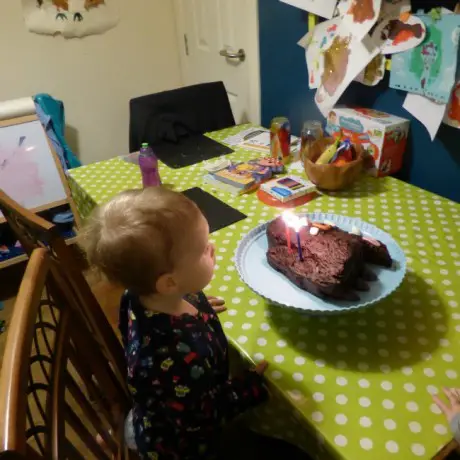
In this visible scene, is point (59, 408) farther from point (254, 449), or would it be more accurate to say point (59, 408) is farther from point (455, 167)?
point (455, 167)

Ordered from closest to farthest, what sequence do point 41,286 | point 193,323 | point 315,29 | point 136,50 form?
point 41,286
point 193,323
point 315,29
point 136,50

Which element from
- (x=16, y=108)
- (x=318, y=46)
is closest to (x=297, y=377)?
(x=318, y=46)

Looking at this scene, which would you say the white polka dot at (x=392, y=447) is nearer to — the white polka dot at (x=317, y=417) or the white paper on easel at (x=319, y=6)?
the white polka dot at (x=317, y=417)

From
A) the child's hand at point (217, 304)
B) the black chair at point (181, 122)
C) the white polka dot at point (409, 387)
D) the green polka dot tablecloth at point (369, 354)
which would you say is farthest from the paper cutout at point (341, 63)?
the white polka dot at point (409, 387)

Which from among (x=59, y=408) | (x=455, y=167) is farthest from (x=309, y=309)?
(x=455, y=167)

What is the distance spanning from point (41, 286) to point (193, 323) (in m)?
0.27

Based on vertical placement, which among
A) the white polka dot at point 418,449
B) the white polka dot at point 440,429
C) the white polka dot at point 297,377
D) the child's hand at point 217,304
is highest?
the white polka dot at point 418,449

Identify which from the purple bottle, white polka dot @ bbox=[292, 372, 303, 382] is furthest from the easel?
white polka dot @ bbox=[292, 372, 303, 382]

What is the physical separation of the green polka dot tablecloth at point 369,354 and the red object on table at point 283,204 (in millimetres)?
173

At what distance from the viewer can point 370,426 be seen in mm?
688

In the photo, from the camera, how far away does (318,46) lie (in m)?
1.55

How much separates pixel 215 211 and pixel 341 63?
2.15 ft

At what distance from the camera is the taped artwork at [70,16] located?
2289 mm

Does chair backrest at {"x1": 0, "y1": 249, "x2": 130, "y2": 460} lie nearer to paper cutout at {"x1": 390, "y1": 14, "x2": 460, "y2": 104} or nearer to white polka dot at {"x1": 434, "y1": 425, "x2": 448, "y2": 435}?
white polka dot at {"x1": 434, "y1": 425, "x2": 448, "y2": 435}
